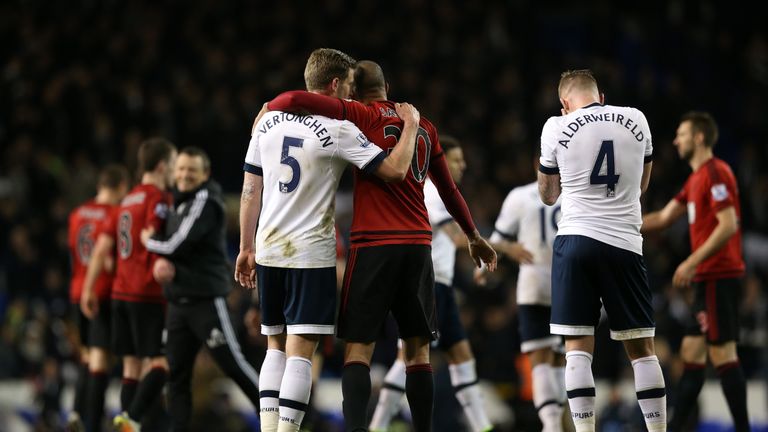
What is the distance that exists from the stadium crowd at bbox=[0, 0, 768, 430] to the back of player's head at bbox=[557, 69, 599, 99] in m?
6.93

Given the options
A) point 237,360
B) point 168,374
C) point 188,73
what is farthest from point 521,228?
point 188,73

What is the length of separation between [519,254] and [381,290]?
260 centimetres

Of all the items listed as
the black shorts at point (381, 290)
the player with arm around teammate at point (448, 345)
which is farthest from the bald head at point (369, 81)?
the player with arm around teammate at point (448, 345)

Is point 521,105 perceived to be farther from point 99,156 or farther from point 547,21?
point 99,156

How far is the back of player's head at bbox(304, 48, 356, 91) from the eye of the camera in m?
7.02

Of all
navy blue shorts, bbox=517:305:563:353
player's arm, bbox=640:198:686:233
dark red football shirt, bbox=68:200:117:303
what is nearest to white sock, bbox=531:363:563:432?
navy blue shorts, bbox=517:305:563:353

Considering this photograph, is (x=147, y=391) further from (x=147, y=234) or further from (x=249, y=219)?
(x=249, y=219)

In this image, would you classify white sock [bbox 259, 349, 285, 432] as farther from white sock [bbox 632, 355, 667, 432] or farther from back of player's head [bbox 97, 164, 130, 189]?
back of player's head [bbox 97, 164, 130, 189]

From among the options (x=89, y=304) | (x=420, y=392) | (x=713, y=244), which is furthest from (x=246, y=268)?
(x=713, y=244)

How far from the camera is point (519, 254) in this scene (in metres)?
9.11

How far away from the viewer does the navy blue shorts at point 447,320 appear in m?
9.37

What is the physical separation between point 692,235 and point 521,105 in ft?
36.8

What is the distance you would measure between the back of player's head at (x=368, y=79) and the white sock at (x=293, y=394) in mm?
1853

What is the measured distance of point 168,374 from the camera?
9.10 meters
